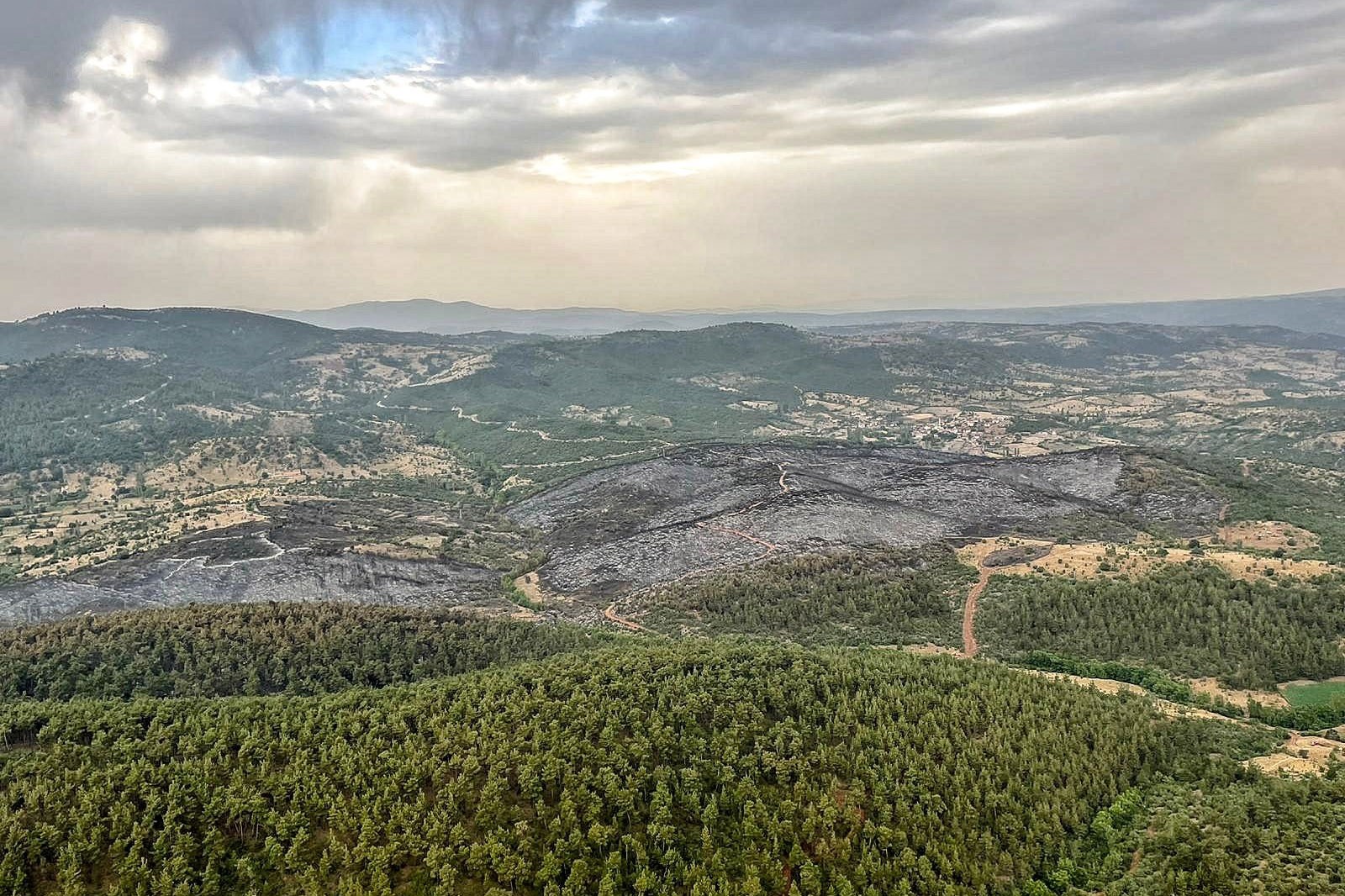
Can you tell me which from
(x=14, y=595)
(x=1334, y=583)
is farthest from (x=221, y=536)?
(x=1334, y=583)

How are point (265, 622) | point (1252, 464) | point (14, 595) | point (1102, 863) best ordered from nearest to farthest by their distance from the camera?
point (1102, 863), point (265, 622), point (14, 595), point (1252, 464)

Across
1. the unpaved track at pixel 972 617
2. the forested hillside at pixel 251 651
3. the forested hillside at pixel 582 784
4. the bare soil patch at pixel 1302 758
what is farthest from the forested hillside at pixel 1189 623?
the forested hillside at pixel 251 651

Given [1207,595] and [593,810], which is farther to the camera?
[1207,595]

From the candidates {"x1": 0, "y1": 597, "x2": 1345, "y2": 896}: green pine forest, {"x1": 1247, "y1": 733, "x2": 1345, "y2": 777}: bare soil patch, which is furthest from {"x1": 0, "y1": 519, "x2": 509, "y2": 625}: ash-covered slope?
{"x1": 1247, "y1": 733, "x2": 1345, "y2": 777}: bare soil patch

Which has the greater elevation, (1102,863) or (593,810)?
(593,810)

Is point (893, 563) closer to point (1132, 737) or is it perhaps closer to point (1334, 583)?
point (1334, 583)

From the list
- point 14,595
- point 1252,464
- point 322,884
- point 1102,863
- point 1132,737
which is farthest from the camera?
point 1252,464

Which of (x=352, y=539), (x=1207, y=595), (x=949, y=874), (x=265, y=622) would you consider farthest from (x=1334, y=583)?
(x=352, y=539)

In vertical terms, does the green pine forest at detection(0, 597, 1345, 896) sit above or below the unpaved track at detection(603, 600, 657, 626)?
above

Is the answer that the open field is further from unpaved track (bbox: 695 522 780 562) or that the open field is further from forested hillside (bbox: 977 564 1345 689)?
unpaved track (bbox: 695 522 780 562)
